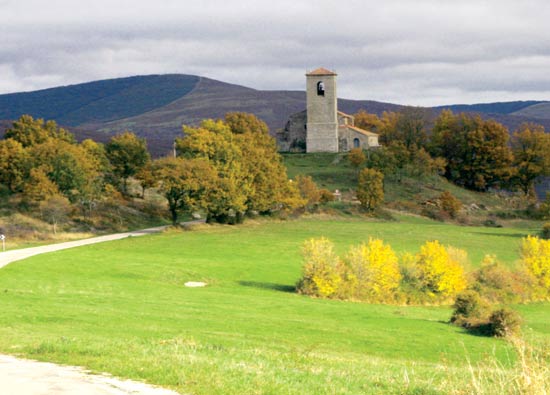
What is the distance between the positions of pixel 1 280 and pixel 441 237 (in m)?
47.5

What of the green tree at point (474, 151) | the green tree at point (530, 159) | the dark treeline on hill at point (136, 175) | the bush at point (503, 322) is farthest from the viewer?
the green tree at point (530, 159)

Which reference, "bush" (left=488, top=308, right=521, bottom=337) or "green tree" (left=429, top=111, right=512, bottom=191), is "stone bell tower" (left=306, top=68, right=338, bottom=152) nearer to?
"green tree" (left=429, top=111, right=512, bottom=191)

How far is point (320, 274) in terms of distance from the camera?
50781 mm

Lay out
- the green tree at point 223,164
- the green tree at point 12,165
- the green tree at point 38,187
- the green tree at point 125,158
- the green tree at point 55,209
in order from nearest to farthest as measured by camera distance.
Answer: the green tree at point 55,209, the green tree at point 38,187, the green tree at point 223,164, the green tree at point 12,165, the green tree at point 125,158

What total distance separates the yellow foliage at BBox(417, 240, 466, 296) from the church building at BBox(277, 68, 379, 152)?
3139 inches

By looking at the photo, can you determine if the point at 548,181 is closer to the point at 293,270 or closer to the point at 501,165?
the point at 501,165

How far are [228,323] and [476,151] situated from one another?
10028 cm

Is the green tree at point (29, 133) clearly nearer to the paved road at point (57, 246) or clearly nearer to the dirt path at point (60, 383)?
the paved road at point (57, 246)

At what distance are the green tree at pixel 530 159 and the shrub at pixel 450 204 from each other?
845 inches

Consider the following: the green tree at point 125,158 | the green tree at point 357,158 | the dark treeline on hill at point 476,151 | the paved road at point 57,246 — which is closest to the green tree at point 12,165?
the green tree at point 125,158

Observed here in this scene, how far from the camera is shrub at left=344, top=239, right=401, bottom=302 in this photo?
167 feet

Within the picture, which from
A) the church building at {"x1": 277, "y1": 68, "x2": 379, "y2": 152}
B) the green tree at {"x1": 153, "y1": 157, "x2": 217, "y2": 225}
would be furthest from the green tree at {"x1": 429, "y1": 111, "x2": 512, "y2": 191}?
the green tree at {"x1": 153, "y1": 157, "x2": 217, "y2": 225}

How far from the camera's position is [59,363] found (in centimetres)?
1772

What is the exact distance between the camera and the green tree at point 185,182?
77812 millimetres
